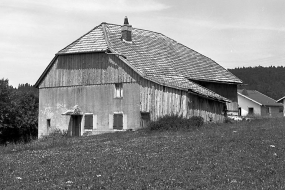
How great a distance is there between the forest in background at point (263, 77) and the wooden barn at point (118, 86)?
304 ft

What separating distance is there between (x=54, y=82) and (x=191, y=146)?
23.6 m

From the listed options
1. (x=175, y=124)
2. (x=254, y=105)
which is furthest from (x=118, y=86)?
(x=254, y=105)

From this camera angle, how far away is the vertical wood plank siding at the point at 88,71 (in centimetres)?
3731

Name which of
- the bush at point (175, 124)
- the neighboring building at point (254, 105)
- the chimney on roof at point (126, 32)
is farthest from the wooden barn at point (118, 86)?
the neighboring building at point (254, 105)

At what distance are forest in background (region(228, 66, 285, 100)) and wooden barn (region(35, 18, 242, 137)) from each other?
92769mm

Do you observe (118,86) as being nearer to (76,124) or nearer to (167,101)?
(167,101)

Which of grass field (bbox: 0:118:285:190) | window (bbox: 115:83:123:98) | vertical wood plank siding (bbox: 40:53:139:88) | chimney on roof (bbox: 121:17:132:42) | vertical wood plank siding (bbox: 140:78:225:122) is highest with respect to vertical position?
chimney on roof (bbox: 121:17:132:42)

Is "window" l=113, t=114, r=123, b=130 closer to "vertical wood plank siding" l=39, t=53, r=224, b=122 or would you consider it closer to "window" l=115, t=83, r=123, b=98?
"window" l=115, t=83, r=123, b=98

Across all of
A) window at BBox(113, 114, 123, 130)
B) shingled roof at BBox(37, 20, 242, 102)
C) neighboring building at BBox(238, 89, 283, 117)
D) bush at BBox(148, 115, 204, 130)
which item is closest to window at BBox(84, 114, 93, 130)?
window at BBox(113, 114, 123, 130)

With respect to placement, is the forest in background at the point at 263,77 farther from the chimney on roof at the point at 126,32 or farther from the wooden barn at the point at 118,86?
the chimney on roof at the point at 126,32

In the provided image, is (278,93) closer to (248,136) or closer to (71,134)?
(71,134)

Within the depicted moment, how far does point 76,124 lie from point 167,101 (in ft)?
29.2

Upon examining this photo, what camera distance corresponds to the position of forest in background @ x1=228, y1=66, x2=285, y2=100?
434 ft

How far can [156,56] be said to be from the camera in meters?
41.0
